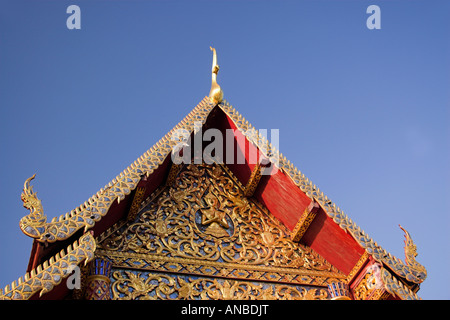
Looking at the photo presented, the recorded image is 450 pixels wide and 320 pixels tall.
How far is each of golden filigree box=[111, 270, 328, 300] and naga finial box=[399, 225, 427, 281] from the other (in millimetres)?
924

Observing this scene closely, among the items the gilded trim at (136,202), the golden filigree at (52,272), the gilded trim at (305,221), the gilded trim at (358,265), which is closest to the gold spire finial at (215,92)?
the gilded trim at (136,202)

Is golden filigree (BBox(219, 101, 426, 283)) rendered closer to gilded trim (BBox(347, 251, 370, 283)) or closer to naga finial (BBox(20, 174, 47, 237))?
gilded trim (BBox(347, 251, 370, 283))

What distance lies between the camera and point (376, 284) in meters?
5.85

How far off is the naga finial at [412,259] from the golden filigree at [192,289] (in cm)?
92

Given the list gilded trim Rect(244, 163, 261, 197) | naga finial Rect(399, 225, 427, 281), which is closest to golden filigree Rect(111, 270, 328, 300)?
naga finial Rect(399, 225, 427, 281)

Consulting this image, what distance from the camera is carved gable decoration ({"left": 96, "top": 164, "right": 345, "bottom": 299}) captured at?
5922 millimetres

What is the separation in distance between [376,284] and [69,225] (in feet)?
9.71

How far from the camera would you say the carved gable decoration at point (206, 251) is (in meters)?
5.92

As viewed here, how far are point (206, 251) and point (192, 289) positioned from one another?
585 mm

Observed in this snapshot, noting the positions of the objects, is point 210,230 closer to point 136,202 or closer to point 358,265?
point 136,202

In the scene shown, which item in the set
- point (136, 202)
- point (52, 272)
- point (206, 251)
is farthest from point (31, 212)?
point (206, 251)
